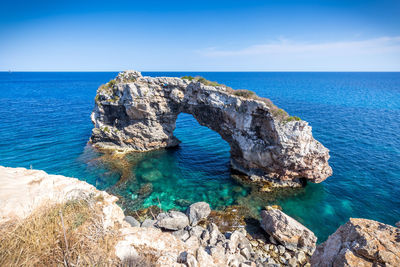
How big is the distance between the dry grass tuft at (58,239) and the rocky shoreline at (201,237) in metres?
0.41

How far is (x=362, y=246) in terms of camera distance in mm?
6777

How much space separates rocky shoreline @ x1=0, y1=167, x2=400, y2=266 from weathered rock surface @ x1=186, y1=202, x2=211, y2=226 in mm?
155

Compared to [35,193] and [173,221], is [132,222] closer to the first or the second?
[173,221]

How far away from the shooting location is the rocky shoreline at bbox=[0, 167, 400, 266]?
22.9 ft

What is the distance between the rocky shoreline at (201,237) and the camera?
698 cm

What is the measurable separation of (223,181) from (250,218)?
655cm

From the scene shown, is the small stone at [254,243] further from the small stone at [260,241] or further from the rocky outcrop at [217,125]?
the rocky outcrop at [217,125]

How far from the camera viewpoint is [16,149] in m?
30.1

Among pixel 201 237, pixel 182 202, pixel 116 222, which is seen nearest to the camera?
pixel 116 222

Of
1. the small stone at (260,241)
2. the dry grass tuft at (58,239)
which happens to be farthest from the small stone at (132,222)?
the small stone at (260,241)

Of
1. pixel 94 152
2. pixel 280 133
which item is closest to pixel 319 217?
pixel 280 133

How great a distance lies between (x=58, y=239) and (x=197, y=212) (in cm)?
1192

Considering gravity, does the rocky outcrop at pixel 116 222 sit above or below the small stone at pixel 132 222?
above

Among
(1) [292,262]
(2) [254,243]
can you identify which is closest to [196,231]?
(2) [254,243]
